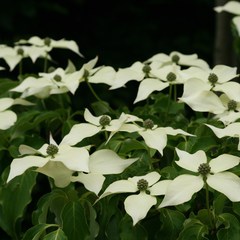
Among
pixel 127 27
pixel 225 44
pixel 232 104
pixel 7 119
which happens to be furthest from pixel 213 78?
pixel 127 27

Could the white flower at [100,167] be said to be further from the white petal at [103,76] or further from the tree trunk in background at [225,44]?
the tree trunk in background at [225,44]

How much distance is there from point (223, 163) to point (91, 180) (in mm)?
273

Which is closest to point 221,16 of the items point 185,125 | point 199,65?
point 199,65

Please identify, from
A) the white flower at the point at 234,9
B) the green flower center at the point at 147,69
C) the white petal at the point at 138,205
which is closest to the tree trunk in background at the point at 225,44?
the white flower at the point at 234,9

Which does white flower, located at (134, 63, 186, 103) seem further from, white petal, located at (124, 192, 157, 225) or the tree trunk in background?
the tree trunk in background

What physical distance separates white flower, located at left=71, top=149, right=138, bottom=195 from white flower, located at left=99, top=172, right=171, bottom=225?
0.09ft

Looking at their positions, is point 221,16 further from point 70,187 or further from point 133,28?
point 70,187

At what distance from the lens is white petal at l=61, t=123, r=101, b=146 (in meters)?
1.48

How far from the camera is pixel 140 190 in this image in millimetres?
1360

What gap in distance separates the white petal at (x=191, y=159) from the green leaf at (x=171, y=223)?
0.10 metres

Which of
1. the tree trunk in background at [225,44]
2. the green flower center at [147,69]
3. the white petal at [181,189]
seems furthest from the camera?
the tree trunk in background at [225,44]

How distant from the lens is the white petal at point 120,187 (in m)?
1.33

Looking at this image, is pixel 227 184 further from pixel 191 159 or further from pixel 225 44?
pixel 225 44

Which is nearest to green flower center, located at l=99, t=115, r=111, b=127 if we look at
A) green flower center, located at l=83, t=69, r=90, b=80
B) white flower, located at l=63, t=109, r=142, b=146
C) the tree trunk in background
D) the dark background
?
white flower, located at l=63, t=109, r=142, b=146
